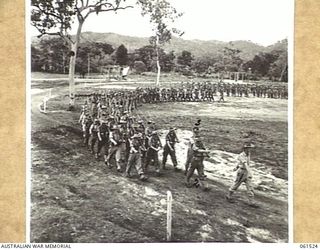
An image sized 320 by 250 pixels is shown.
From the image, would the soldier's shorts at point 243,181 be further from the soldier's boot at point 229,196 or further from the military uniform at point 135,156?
the military uniform at point 135,156

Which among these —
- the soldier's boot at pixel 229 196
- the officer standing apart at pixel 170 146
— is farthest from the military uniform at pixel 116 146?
the soldier's boot at pixel 229 196

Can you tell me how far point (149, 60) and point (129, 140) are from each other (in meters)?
0.66

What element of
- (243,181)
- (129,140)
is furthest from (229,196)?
(129,140)

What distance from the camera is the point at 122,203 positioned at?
11.6 feet

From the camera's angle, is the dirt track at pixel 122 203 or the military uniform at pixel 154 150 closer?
the dirt track at pixel 122 203

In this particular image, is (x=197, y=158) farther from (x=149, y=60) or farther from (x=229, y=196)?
(x=149, y=60)

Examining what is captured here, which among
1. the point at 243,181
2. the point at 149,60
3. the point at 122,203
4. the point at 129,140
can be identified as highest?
the point at 149,60

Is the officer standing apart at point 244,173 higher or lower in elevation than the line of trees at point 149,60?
lower

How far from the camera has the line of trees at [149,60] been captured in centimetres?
359

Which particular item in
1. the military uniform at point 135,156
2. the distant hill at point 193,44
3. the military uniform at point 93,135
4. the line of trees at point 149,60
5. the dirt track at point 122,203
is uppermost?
the distant hill at point 193,44

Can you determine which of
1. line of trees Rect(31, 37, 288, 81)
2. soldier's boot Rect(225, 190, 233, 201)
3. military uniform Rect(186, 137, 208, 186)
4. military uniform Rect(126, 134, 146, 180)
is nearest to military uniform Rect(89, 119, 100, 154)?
military uniform Rect(126, 134, 146, 180)

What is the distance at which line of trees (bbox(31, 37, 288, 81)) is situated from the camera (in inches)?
141

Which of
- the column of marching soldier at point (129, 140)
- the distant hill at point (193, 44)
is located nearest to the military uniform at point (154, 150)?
the column of marching soldier at point (129, 140)

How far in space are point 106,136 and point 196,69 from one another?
2.97 feet
